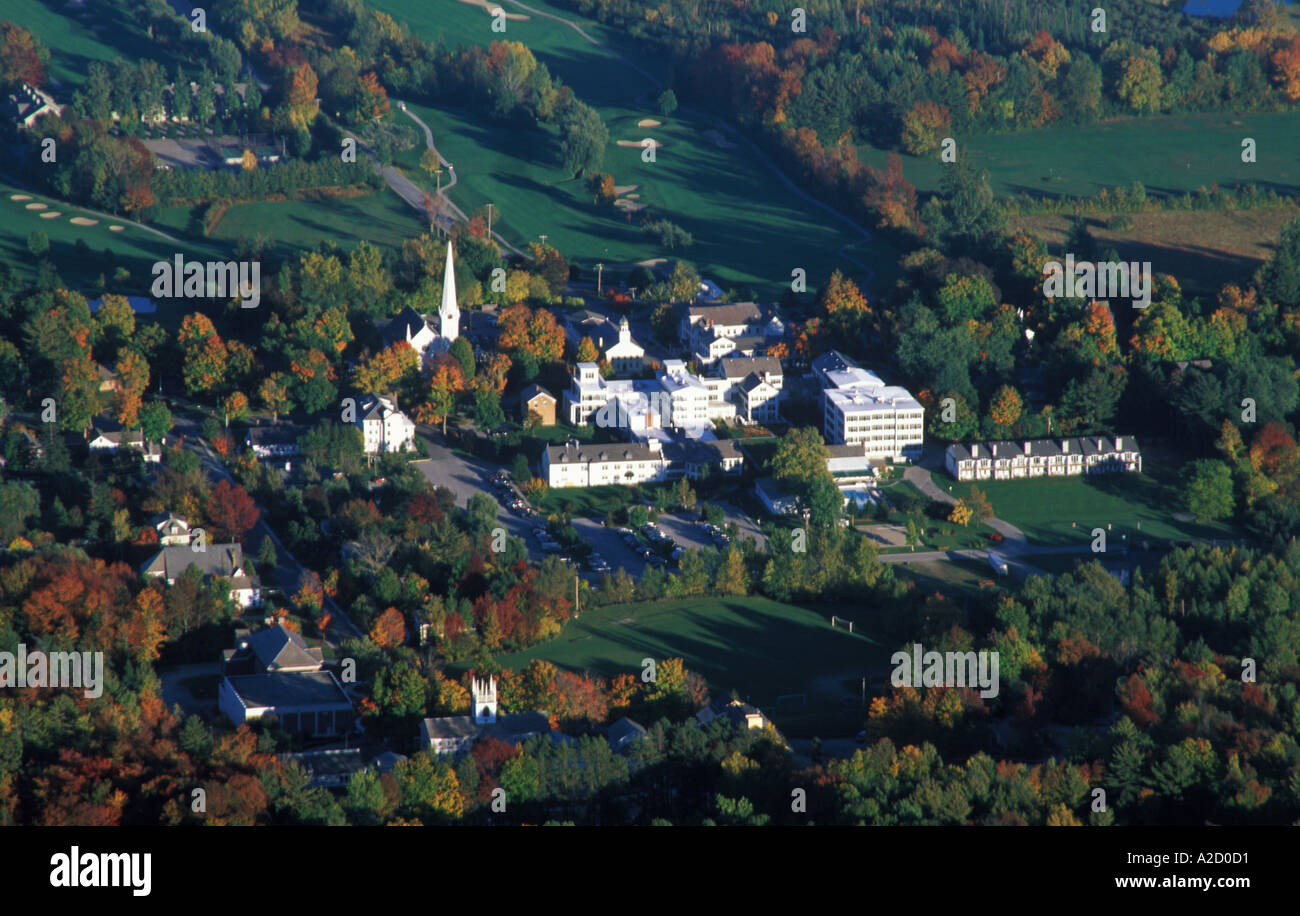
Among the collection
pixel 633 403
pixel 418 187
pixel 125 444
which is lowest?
pixel 125 444

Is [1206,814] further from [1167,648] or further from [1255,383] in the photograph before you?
[1255,383]

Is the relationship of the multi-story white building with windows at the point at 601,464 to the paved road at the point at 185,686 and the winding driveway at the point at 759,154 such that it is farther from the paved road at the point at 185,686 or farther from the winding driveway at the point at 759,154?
→ the winding driveway at the point at 759,154

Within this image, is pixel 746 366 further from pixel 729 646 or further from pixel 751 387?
pixel 729 646

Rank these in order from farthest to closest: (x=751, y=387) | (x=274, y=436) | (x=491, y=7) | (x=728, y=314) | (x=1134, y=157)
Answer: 1. (x=491, y=7)
2. (x=1134, y=157)
3. (x=728, y=314)
4. (x=751, y=387)
5. (x=274, y=436)

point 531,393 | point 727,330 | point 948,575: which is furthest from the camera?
point 727,330

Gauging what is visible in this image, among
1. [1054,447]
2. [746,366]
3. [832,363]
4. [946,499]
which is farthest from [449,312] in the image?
[1054,447]

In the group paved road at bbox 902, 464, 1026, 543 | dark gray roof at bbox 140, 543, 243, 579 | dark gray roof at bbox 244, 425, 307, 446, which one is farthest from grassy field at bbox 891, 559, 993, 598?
dark gray roof at bbox 244, 425, 307, 446
